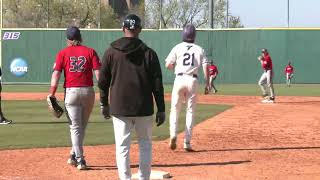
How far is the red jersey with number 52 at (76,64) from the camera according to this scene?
8.24 meters

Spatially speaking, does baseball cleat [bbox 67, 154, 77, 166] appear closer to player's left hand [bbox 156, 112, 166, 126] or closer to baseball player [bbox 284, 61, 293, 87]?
player's left hand [bbox 156, 112, 166, 126]

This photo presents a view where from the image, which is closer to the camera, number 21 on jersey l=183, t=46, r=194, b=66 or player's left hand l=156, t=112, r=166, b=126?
player's left hand l=156, t=112, r=166, b=126

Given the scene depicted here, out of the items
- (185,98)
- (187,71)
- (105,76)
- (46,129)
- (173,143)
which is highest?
(105,76)

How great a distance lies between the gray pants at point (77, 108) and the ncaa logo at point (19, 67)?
35.9m

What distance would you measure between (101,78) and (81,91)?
1.82 m

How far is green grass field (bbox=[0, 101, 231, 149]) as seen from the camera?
11234mm

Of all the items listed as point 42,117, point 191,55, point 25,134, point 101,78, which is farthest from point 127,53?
point 42,117

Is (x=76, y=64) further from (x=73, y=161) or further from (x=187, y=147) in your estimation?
(x=187, y=147)

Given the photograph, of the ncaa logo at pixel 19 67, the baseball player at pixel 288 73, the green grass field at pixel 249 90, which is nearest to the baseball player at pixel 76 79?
the green grass field at pixel 249 90

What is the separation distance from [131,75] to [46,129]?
7.55m

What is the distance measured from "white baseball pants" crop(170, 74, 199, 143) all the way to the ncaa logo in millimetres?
34570

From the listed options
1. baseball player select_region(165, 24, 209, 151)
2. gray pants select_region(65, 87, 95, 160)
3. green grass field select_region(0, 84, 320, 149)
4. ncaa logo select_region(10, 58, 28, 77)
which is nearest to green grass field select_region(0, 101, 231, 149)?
green grass field select_region(0, 84, 320, 149)

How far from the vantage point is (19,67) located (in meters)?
43.5

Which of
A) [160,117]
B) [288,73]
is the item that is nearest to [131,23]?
[160,117]
